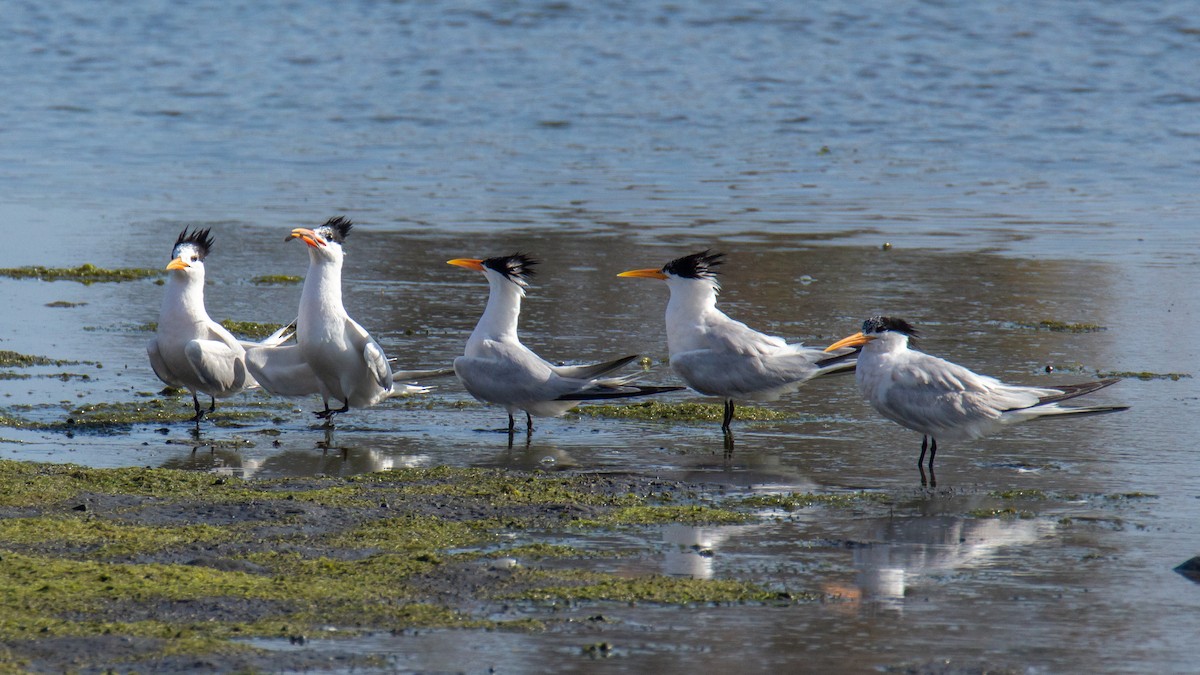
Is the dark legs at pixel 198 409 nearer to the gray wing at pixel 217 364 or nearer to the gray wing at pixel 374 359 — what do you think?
the gray wing at pixel 217 364

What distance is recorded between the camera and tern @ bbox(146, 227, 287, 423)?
8078 millimetres

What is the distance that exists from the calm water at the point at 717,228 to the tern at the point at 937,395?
0.24 meters

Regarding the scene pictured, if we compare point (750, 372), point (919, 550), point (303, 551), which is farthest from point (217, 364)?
point (919, 550)

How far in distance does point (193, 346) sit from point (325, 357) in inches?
24.9

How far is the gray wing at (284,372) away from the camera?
8.20 metres

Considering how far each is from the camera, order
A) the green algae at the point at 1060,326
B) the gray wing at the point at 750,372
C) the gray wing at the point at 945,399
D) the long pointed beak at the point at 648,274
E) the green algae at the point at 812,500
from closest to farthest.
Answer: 1. the green algae at the point at 812,500
2. the gray wing at the point at 945,399
3. the gray wing at the point at 750,372
4. the long pointed beak at the point at 648,274
5. the green algae at the point at 1060,326

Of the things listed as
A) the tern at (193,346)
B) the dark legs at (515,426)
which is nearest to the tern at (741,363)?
the dark legs at (515,426)

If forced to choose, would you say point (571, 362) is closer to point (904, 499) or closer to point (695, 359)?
point (695, 359)

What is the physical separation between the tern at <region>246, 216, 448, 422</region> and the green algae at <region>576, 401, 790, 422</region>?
888mm

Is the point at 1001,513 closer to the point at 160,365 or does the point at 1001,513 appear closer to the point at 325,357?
the point at 325,357

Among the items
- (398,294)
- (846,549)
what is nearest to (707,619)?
(846,549)

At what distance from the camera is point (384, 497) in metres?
6.35

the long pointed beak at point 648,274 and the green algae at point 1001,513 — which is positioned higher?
the long pointed beak at point 648,274

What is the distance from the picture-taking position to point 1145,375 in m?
9.01
